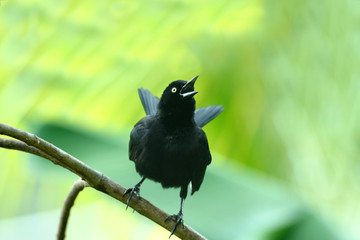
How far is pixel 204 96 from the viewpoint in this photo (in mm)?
2215

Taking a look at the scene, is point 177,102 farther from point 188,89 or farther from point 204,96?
point 204,96

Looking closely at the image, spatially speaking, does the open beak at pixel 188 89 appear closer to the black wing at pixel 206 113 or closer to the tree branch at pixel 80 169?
the black wing at pixel 206 113

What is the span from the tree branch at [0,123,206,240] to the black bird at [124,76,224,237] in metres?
0.26

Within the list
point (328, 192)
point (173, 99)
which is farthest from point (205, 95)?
point (173, 99)

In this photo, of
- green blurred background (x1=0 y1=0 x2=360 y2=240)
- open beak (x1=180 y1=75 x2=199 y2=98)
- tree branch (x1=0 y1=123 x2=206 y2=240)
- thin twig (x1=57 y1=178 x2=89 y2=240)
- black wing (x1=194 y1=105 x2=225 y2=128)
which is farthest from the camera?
green blurred background (x1=0 y1=0 x2=360 y2=240)

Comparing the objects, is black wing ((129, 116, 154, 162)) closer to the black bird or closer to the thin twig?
the black bird

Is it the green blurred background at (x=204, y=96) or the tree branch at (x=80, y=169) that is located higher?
the green blurred background at (x=204, y=96)

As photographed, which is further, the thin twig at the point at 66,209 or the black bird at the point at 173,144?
the black bird at the point at 173,144

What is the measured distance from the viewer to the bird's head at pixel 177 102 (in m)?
1.37

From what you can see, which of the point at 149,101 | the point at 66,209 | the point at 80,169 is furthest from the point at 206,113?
the point at 80,169

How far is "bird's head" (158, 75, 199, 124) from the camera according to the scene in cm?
137

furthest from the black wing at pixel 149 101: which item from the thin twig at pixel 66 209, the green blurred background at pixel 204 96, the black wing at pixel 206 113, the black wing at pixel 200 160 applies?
the thin twig at pixel 66 209

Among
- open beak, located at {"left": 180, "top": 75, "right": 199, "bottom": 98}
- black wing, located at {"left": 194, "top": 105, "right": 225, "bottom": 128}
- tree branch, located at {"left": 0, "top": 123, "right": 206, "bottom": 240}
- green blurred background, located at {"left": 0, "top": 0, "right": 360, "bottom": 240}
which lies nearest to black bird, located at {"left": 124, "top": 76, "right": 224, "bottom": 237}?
open beak, located at {"left": 180, "top": 75, "right": 199, "bottom": 98}

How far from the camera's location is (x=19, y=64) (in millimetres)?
2039
